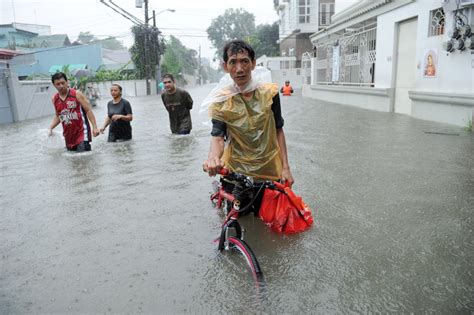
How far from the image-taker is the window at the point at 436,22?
9.88 metres

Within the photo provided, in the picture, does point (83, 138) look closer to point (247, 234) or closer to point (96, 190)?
point (96, 190)

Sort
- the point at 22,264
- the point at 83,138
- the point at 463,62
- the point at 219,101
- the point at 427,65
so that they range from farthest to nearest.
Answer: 1. the point at 427,65
2. the point at 463,62
3. the point at 83,138
4. the point at 22,264
5. the point at 219,101

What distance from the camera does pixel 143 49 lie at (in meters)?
37.8

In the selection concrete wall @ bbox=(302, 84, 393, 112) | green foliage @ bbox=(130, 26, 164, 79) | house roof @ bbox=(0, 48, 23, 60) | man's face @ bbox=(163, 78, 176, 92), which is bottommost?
concrete wall @ bbox=(302, 84, 393, 112)

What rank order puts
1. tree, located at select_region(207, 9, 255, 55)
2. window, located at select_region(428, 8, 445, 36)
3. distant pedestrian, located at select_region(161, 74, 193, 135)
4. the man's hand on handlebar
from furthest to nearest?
1. tree, located at select_region(207, 9, 255, 55)
2. window, located at select_region(428, 8, 445, 36)
3. distant pedestrian, located at select_region(161, 74, 193, 135)
4. the man's hand on handlebar

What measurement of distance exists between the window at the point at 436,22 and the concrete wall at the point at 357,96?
2.88 meters

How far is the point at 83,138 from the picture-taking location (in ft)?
23.8

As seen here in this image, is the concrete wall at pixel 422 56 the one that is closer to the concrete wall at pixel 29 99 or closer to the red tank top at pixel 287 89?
the red tank top at pixel 287 89

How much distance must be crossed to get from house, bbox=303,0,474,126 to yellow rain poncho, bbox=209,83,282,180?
7.28 meters

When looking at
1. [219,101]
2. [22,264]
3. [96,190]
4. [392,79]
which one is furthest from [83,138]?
[392,79]

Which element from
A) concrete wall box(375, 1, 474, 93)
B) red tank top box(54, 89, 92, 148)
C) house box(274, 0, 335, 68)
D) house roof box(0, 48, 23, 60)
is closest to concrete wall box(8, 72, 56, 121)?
house roof box(0, 48, 23, 60)

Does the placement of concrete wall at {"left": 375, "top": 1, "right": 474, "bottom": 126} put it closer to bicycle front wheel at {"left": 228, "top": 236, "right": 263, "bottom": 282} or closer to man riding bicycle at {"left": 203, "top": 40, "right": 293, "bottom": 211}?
man riding bicycle at {"left": 203, "top": 40, "right": 293, "bottom": 211}

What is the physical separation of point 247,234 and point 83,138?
4.78 meters

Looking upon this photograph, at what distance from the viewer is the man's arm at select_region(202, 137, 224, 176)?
8.39 ft
